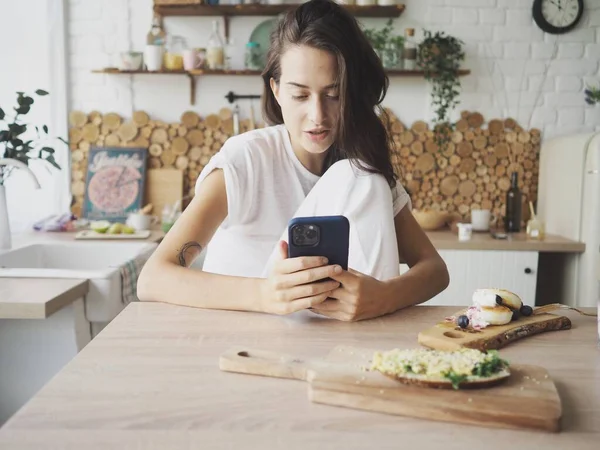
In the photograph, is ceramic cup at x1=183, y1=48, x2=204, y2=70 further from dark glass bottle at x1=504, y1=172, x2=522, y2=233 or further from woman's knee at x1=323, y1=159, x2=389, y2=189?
woman's knee at x1=323, y1=159, x2=389, y2=189

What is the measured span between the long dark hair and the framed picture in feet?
6.41

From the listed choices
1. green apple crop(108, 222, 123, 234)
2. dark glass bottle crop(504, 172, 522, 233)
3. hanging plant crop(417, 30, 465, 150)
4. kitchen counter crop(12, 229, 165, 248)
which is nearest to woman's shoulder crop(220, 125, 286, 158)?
kitchen counter crop(12, 229, 165, 248)

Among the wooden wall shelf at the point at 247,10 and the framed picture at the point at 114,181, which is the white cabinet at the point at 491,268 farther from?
the framed picture at the point at 114,181

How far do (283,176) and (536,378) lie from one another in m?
0.97

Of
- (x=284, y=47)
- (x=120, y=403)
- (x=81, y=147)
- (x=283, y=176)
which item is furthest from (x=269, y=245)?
(x=81, y=147)

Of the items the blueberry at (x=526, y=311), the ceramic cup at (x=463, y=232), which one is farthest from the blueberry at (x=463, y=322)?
the ceramic cup at (x=463, y=232)

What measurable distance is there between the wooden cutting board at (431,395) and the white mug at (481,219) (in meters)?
2.44

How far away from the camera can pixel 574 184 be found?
2.88 m

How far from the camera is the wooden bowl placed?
10.3 ft

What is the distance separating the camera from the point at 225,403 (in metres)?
0.74

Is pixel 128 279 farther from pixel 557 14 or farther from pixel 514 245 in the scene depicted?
pixel 557 14

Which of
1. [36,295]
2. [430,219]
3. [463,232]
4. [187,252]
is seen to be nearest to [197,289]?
[187,252]

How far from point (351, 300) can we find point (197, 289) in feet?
1.00

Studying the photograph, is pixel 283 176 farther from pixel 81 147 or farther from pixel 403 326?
pixel 81 147
